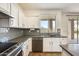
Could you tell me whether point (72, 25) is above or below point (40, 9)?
below

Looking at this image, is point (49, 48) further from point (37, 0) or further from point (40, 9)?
point (37, 0)

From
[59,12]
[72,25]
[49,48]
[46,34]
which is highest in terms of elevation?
[59,12]

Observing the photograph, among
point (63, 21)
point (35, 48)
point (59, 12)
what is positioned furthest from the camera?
point (63, 21)

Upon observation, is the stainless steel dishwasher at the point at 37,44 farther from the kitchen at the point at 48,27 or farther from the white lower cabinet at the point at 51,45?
the white lower cabinet at the point at 51,45

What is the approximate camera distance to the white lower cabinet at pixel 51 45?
6410 mm

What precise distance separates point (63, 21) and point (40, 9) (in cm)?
145

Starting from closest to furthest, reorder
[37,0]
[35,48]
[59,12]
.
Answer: [37,0]
[35,48]
[59,12]

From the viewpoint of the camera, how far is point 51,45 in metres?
6.42

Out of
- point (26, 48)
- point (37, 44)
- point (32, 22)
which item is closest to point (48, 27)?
point (32, 22)

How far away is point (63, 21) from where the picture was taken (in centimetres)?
729

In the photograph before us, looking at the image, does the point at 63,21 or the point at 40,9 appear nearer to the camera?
the point at 40,9

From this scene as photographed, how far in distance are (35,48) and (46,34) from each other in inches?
38.9

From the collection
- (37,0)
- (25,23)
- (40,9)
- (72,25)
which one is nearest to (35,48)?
(25,23)

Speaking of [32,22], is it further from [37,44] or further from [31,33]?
[37,44]
